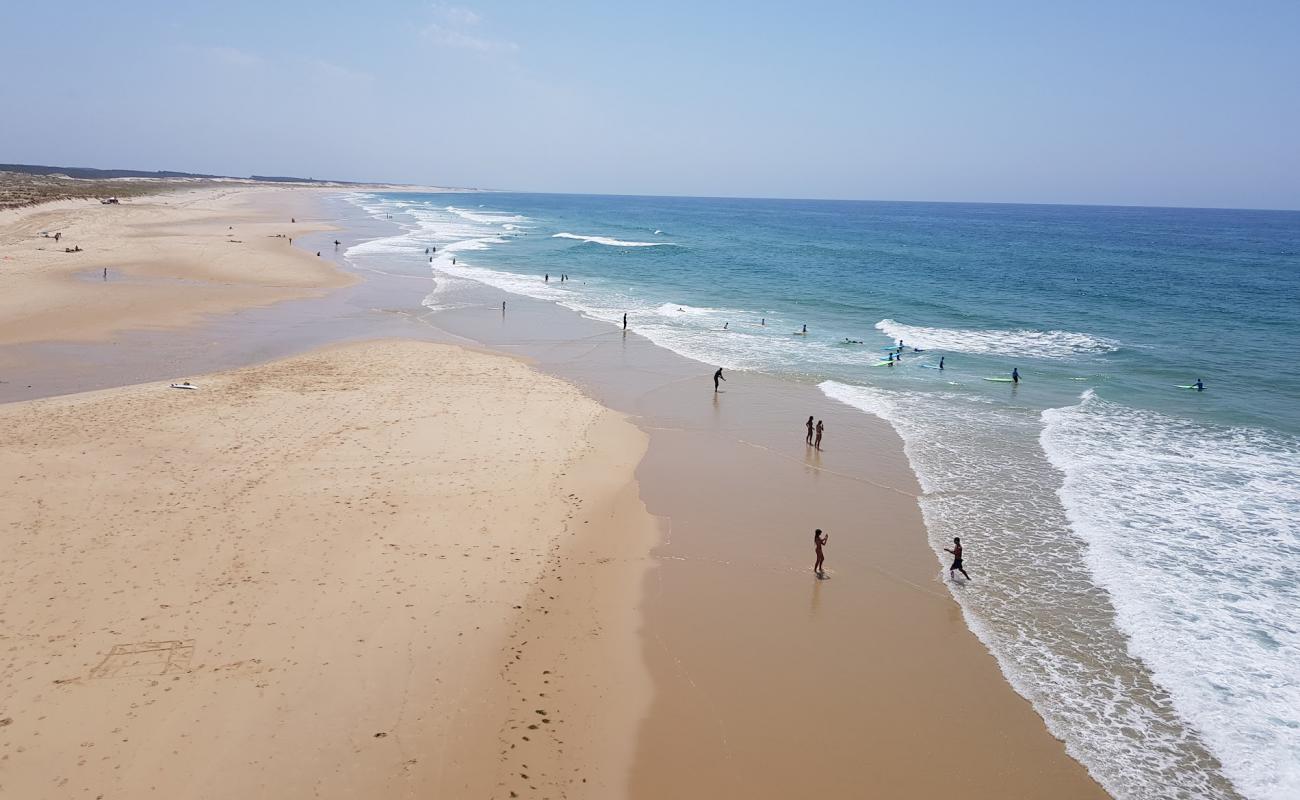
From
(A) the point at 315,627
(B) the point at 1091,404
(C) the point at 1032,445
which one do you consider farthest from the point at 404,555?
(B) the point at 1091,404

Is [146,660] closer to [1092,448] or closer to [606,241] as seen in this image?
[1092,448]

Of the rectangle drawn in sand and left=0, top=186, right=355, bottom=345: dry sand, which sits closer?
the rectangle drawn in sand

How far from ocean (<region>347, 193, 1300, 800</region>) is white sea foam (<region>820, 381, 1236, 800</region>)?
0.05m

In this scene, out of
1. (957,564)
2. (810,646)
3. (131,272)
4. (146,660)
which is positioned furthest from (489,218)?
(810,646)

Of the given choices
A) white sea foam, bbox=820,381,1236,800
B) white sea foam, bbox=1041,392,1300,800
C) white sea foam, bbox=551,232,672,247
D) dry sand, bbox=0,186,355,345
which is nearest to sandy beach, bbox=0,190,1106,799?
white sea foam, bbox=820,381,1236,800

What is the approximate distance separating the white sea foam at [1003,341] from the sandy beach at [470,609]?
17.0 meters

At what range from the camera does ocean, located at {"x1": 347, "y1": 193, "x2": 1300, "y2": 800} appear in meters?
11.0

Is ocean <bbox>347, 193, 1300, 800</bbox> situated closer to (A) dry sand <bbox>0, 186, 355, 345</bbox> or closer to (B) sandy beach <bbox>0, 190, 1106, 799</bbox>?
(B) sandy beach <bbox>0, 190, 1106, 799</bbox>

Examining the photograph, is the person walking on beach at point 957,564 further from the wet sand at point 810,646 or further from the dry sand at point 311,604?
the dry sand at point 311,604

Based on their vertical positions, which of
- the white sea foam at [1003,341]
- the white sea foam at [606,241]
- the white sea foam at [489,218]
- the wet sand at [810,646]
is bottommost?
the wet sand at [810,646]

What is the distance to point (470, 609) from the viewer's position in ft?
39.5

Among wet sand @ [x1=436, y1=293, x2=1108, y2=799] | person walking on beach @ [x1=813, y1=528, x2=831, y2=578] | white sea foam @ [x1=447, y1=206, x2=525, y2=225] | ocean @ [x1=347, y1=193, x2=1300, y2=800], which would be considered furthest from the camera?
white sea foam @ [x1=447, y1=206, x2=525, y2=225]

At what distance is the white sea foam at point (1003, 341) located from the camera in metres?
36.1

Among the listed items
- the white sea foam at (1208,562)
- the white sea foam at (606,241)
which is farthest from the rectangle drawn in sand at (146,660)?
the white sea foam at (606,241)
